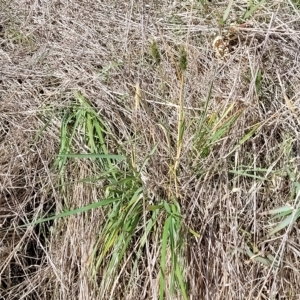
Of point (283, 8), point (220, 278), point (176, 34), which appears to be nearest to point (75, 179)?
point (220, 278)

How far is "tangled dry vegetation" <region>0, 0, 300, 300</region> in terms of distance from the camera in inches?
46.3

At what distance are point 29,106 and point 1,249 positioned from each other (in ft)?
1.36

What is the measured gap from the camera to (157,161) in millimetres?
1271

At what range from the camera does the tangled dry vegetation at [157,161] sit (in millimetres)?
1177

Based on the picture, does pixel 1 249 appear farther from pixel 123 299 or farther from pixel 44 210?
pixel 123 299

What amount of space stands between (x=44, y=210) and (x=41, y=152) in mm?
155

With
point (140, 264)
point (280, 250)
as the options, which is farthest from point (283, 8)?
point (140, 264)

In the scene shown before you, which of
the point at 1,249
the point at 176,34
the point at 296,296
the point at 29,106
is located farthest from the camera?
the point at 176,34

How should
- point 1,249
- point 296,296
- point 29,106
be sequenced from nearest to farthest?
1. point 296,296
2. point 1,249
3. point 29,106

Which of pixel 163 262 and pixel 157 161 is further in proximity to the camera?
pixel 157 161

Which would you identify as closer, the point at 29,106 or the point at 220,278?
the point at 220,278

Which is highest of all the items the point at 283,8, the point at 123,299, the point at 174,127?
the point at 283,8

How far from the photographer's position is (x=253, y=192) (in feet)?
3.95

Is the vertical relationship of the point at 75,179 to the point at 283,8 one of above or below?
below
